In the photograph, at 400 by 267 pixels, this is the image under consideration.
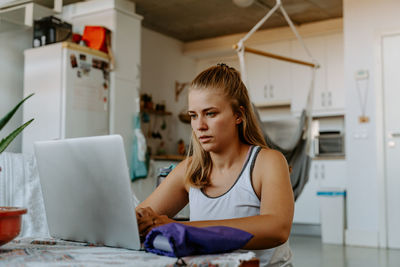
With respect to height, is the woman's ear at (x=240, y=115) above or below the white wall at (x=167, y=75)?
below

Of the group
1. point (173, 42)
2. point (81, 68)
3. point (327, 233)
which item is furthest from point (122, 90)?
point (327, 233)

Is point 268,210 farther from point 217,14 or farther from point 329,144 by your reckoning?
point 329,144

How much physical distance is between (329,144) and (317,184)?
589 mm

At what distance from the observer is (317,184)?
18.7ft

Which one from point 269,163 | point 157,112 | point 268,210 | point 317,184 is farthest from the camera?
point 157,112

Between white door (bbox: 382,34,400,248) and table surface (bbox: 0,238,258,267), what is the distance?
4.16m

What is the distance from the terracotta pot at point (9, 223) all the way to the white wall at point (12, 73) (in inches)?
153

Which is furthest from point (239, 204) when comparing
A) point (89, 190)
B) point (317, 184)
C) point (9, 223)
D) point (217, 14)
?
point (217, 14)

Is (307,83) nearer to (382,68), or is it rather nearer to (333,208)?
(382,68)

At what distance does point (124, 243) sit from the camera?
948 mm

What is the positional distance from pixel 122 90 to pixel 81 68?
0.60 metres

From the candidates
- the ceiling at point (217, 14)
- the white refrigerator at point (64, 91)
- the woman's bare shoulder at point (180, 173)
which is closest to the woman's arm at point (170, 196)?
the woman's bare shoulder at point (180, 173)

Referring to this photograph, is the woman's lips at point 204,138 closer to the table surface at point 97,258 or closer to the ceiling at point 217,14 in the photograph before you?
the table surface at point 97,258

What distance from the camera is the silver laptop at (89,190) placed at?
2.96 feet
